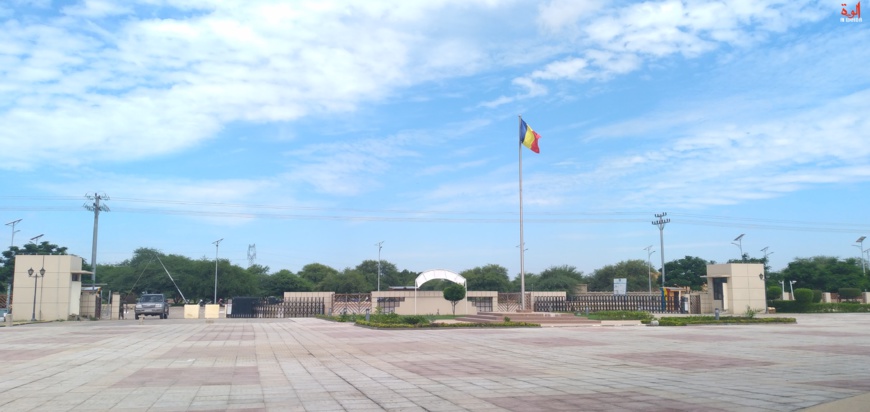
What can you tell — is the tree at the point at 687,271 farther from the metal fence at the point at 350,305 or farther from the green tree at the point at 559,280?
the metal fence at the point at 350,305

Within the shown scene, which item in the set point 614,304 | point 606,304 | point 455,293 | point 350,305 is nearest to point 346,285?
point 350,305

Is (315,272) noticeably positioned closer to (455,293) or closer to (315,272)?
(315,272)

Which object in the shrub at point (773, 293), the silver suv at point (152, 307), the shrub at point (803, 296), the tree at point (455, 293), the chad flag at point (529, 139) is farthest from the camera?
the shrub at point (773, 293)

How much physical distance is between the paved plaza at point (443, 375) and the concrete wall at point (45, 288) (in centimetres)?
2026

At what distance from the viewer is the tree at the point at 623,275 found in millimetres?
97787

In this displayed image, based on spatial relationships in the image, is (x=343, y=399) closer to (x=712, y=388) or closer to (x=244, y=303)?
(x=712, y=388)

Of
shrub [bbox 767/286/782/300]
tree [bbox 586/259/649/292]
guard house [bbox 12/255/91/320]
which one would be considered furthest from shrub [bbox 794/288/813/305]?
tree [bbox 586/259/649/292]

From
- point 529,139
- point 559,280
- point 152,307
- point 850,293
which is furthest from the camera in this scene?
point 559,280

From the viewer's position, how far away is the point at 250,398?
9.11 meters

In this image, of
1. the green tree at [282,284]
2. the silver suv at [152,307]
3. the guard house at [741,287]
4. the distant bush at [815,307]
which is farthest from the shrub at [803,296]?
the green tree at [282,284]

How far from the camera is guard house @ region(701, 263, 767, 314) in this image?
41000 millimetres

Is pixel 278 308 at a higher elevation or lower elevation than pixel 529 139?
lower

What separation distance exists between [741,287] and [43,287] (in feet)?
138

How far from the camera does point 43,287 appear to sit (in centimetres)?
3712
